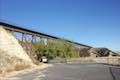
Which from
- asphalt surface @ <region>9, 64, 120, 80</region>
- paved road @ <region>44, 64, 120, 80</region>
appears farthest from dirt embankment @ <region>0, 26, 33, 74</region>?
paved road @ <region>44, 64, 120, 80</region>

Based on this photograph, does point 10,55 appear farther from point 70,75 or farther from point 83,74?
point 83,74

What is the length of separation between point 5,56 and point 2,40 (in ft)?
13.6

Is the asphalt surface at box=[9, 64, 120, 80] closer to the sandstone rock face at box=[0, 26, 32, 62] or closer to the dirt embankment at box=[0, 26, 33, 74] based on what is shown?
the dirt embankment at box=[0, 26, 33, 74]

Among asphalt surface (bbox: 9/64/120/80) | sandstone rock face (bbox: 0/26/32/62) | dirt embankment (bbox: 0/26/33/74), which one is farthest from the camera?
sandstone rock face (bbox: 0/26/32/62)

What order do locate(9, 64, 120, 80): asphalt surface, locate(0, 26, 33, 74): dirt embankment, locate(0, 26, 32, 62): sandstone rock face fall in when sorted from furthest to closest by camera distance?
locate(0, 26, 32, 62): sandstone rock face
locate(0, 26, 33, 74): dirt embankment
locate(9, 64, 120, 80): asphalt surface

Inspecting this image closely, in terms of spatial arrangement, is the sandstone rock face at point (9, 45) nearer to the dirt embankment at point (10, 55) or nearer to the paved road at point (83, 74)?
the dirt embankment at point (10, 55)

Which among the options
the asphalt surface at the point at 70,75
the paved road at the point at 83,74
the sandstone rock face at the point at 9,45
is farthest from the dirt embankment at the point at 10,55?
the paved road at the point at 83,74

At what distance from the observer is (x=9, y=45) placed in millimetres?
36844

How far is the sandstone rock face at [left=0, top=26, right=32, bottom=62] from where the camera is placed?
34.7 meters

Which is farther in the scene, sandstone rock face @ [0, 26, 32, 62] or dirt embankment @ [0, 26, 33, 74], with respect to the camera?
sandstone rock face @ [0, 26, 32, 62]

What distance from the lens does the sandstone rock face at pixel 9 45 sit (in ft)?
114

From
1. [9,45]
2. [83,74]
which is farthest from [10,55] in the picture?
[83,74]

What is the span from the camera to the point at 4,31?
3881 cm

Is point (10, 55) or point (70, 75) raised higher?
point (10, 55)
